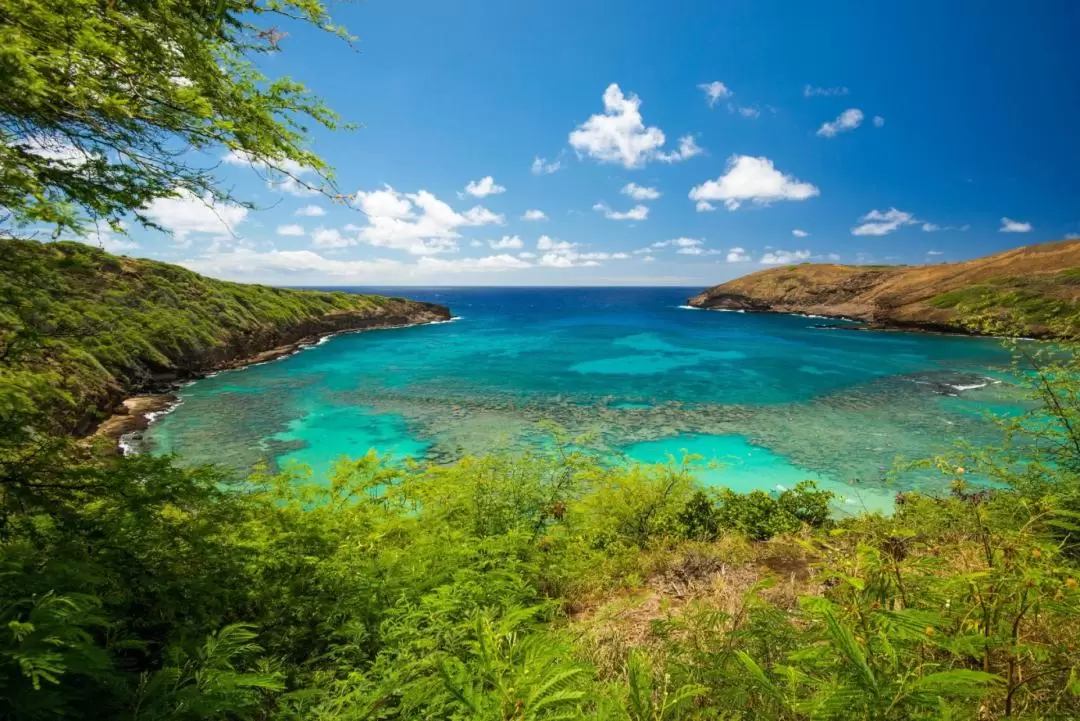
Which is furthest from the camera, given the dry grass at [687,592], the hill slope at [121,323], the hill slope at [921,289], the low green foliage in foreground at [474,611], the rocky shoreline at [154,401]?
the hill slope at [921,289]

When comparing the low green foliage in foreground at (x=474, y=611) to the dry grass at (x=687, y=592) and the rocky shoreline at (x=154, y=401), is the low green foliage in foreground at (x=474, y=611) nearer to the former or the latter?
the dry grass at (x=687, y=592)

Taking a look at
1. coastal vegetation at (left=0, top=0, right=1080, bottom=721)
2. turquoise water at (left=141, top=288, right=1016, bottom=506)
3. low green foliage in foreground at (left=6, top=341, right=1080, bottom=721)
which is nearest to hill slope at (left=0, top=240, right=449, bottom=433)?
coastal vegetation at (left=0, top=0, right=1080, bottom=721)

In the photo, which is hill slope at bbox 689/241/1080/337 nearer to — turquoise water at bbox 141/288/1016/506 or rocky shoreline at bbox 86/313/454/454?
turquoise water at bbox 141/288/1016/506

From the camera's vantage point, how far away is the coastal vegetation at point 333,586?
2.05m

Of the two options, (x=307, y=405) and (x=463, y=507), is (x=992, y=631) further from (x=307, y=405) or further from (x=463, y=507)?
(x=307, y=405)

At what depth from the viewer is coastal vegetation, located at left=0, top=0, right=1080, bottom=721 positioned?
205 cm

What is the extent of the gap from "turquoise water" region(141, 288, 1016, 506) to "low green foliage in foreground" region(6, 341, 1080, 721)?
5050 mm

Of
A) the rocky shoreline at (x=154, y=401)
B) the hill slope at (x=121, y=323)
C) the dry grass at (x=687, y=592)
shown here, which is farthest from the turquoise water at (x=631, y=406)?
the dry grass at (x=687, y=592)

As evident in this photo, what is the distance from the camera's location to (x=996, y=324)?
24.4 ft

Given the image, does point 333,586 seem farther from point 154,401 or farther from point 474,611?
point 154,401

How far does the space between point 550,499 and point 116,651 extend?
22.3ft

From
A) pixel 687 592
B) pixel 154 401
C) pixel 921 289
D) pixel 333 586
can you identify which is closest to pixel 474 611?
pixel 333 586

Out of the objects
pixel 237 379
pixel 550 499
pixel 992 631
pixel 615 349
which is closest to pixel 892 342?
pixel 615 349

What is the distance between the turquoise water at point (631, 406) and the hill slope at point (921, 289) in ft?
37.6
